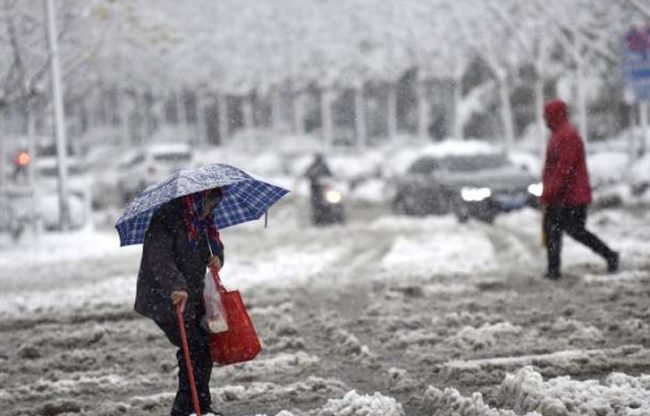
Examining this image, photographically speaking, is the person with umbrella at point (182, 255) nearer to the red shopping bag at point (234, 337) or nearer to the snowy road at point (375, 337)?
the red shopping bag at point (234, 337)

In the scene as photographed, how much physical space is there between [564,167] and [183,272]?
6.17 meters

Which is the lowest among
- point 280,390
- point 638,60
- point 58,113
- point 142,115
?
point 142,115

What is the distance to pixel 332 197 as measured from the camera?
78.6 ft

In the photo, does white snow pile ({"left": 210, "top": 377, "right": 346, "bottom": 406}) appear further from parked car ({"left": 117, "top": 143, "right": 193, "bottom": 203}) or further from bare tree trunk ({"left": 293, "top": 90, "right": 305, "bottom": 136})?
A: bare tree trunk ({"left": 293, "top": 90, "right": 305, "bottom": 136})

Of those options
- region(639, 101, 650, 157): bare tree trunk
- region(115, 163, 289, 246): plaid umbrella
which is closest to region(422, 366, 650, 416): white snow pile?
region(115, 163, 289, 246): plaid umbrella

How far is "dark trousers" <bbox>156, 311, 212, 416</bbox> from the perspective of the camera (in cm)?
580

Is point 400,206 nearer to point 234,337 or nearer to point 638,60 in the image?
point 638,60

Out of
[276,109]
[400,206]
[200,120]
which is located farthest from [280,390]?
[200,120]

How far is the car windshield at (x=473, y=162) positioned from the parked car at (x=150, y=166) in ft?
42.3

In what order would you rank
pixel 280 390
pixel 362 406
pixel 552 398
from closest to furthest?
pixel 552 398, pixel 362 406, pixel 280 390

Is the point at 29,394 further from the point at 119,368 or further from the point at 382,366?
the point at 382,366

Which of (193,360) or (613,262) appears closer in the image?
(193,360)

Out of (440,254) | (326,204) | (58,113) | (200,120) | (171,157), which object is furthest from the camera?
(200,120)

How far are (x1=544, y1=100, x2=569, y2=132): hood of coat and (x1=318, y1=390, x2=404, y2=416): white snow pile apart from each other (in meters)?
5.72
